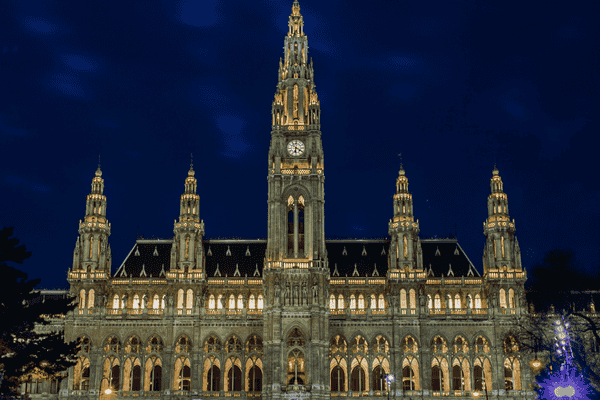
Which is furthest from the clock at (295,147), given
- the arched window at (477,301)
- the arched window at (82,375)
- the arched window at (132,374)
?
the arched window at (82,375)

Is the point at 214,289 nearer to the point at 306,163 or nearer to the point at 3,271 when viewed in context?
the point at 306,163

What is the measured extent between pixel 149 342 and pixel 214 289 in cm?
1356

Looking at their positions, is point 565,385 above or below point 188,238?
below

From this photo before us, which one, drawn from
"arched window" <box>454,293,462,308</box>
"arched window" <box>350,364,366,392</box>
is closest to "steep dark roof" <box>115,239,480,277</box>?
"arched window" <box>454,293,462,308</box>

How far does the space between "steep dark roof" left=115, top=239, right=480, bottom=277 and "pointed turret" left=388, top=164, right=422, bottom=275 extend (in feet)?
19.6

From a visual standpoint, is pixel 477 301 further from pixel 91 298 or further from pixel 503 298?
pixel 91 298

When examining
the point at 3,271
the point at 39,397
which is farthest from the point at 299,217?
the point at 3,271

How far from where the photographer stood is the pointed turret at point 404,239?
116312 mm

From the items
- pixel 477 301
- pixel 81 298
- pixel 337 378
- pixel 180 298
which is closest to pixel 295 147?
pixel 180 298

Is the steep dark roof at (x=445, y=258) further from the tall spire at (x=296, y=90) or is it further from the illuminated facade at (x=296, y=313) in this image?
the tall spire at (x=296, y=90)

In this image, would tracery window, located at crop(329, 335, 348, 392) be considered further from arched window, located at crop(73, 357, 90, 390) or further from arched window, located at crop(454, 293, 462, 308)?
arched window, located at crop(73, 357, 90, 390)

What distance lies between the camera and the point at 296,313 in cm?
10900

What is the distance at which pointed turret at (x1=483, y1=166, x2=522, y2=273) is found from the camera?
116 metres

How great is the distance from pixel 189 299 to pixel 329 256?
26.1 m
